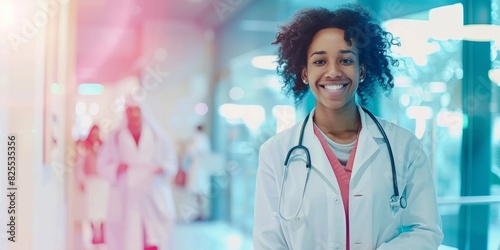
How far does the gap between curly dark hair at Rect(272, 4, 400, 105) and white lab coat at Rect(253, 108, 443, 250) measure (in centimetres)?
20

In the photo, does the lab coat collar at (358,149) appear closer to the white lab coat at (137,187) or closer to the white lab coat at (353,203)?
the white lab coat at (353,203)

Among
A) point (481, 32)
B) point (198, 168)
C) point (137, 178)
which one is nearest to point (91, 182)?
point (137, 178)

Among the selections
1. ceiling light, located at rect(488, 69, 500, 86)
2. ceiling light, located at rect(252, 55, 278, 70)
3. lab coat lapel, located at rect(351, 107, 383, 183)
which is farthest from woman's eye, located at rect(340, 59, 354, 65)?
ceiling light, located at rect(488, 69, 500, 86)

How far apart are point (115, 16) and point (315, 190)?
0.93 metres

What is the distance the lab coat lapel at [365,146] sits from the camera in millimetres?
1910

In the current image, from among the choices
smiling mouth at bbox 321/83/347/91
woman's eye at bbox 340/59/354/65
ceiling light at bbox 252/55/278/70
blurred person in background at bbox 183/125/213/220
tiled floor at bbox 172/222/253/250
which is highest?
ceiling light at bbox 252/55/278/70

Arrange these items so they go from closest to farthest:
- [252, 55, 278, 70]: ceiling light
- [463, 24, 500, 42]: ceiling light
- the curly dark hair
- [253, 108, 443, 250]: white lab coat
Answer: [253, 108, 443, 250]: white lab coat → the curly dark hair → [252, 55, 278, 70]: ceiling light → [463, 24, 500, 42]: ceiling light

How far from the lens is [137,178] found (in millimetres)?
1996

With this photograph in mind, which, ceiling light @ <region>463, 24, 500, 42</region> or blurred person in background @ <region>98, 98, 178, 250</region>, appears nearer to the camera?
blurred person in background @ <region>98, 98, 178, 250</region>

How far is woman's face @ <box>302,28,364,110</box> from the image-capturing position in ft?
6.41

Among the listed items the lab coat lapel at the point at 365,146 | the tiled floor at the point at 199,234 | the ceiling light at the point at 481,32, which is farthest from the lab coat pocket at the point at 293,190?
the ceiling light at the point at 481,32

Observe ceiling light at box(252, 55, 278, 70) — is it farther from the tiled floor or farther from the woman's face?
the tiled floor

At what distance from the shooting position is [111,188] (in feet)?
Answer: 6.47

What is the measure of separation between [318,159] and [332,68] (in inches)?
12.5
